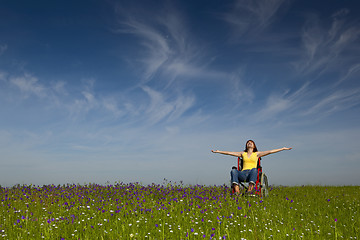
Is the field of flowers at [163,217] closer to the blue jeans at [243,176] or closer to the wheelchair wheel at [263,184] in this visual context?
Result: the wheelchair wheel at [263,184]

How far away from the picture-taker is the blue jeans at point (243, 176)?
36.5ft

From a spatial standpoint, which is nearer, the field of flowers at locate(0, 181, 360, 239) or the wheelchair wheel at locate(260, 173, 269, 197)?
the field of flowers at locate(0, 181, 360, 239)

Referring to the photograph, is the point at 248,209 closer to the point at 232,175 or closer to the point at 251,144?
the point at 232,175

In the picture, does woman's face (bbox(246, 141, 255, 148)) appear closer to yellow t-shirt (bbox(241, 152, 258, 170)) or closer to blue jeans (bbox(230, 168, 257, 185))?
yellow t-shirt (bbox(241, 152, 258, 170))

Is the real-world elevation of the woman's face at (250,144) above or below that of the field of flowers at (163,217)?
above

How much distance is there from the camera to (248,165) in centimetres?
1166

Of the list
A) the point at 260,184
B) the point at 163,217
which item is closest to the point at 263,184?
the point at 260,184

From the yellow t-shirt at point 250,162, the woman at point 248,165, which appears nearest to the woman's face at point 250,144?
the woman at point 248,165

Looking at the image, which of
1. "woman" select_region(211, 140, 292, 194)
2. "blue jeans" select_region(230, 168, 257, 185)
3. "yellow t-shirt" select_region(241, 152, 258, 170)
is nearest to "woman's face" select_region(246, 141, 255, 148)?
"woman" select_region(211, 140, 292, 194)

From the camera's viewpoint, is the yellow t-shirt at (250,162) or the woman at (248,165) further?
the yellow t-shirt at (250,162)

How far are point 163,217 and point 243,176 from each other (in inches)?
191

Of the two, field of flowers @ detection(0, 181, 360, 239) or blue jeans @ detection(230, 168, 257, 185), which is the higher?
blue jeans @ detection(230, 168, 257, 185)

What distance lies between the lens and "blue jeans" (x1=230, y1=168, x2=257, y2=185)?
11125mm

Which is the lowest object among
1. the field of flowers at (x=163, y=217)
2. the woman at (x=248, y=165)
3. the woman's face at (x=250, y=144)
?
the field of flowers at (x=163, y=217)
